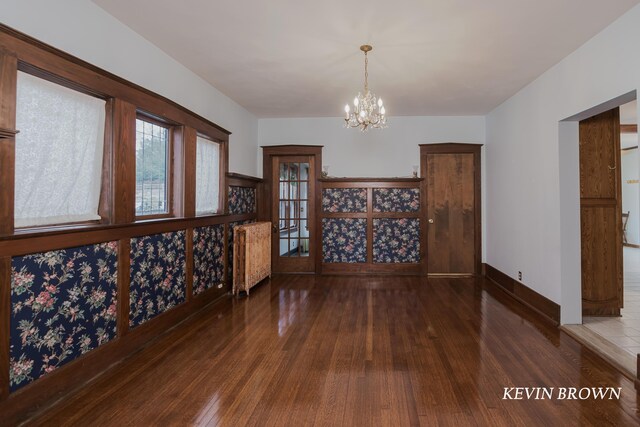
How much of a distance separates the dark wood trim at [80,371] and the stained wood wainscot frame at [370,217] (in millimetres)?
3081

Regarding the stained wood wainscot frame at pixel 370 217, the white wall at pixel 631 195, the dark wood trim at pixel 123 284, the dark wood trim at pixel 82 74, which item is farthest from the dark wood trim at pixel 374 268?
the white wall at pixel 631 195

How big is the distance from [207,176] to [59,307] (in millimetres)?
2518

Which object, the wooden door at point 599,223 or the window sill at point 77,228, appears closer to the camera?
the window sill at point 77,228

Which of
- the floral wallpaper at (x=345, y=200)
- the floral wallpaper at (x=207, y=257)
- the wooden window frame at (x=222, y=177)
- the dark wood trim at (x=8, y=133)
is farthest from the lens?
the floral wallpaper at (x=345, y=200)

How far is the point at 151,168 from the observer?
3.55m

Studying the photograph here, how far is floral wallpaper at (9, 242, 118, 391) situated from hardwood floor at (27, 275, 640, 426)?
0.31m

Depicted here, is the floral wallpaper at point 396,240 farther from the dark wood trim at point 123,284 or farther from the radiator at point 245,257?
the dark wood trim at point 123,284

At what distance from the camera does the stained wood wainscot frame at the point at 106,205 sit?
1.97m

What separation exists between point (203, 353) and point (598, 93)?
4.12 m

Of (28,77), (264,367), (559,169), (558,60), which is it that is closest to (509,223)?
(559,169)

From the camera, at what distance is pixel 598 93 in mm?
3150

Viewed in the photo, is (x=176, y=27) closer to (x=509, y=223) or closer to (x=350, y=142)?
(x=350, y=142)

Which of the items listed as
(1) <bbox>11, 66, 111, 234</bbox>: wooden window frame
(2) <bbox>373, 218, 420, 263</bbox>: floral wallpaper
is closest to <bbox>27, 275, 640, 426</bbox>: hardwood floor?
(1) <bbox>11, 66, 111, 234</bbox>: wooden window frame

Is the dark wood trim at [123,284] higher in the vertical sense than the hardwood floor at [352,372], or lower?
higher
